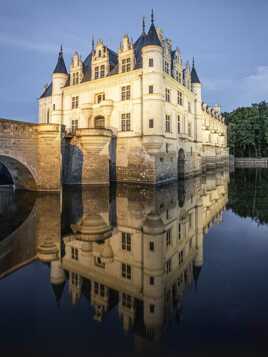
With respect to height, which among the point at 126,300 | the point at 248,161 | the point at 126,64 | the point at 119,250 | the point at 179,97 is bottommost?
the point at 126,300

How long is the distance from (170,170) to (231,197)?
9139 mm

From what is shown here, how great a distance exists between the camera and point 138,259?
652 centimetres

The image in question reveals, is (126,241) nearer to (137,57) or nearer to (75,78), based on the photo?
(137,57)

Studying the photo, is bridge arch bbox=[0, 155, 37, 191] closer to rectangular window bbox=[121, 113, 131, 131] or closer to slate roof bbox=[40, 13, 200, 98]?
rectangular window bbox=[121, 113, 131, 131]

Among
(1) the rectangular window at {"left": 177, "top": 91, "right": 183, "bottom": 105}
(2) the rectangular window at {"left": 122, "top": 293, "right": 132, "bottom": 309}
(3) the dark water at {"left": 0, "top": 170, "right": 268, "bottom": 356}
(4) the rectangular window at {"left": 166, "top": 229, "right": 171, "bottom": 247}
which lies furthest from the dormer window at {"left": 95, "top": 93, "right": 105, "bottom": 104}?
(2) the rectangular window at {"left": 122, "top": 293, "right": 132, "bottom": 309}

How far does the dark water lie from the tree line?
57.3 meters

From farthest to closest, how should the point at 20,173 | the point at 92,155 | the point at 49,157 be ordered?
1. the point at 92,155
2. the point at 20,173
3. the point at 49,157

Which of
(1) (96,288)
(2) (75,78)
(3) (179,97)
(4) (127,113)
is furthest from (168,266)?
(2) (75,78)

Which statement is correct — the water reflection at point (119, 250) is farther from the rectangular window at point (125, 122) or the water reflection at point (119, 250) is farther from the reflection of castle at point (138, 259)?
the rectangular window at point (125, 122)

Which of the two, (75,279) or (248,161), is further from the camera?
(248,161)

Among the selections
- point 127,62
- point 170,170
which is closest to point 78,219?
point 170,170

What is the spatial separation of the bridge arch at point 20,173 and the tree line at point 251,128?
5635 cm

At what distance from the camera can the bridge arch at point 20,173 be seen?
16.9 metres

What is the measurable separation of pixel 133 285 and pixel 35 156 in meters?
14.1
